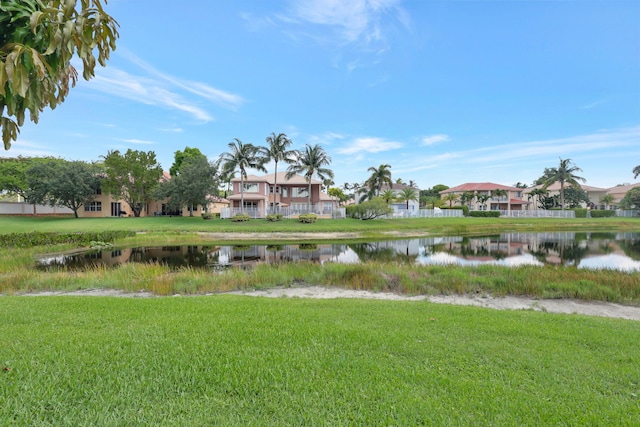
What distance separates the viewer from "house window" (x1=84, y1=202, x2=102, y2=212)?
5175 centimetres

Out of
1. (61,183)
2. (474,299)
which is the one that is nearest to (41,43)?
(474,299)

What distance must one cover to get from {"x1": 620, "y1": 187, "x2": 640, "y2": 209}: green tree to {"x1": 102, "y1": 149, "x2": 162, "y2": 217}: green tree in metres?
89.9

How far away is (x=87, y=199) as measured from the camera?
4881cm

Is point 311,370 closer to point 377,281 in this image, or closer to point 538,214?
point 377,281

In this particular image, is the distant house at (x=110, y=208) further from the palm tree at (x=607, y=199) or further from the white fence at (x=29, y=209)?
the palm tree at (x=607, y=199)

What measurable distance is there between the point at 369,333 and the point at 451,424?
207 cm

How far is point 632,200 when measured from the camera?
211 feet

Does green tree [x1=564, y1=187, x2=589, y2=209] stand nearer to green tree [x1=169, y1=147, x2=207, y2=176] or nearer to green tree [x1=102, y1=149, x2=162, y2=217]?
green tree [x1=169, y1=147, x2=207, y2=176]

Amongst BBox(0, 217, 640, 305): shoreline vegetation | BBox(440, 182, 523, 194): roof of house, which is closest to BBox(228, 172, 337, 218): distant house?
BBox(0, 217, 640, 305): shoreline vegetation

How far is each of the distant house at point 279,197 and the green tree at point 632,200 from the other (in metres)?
62.4

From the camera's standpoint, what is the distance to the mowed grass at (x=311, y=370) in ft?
9.59

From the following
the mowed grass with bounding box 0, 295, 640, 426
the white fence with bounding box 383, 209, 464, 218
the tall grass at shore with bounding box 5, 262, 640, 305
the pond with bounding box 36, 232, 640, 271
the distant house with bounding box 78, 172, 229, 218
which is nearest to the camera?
the mowed grass with bounding box 0, 295, 640, 426

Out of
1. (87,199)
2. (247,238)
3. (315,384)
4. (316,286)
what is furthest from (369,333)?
(87,199)

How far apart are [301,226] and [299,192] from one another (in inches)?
533
